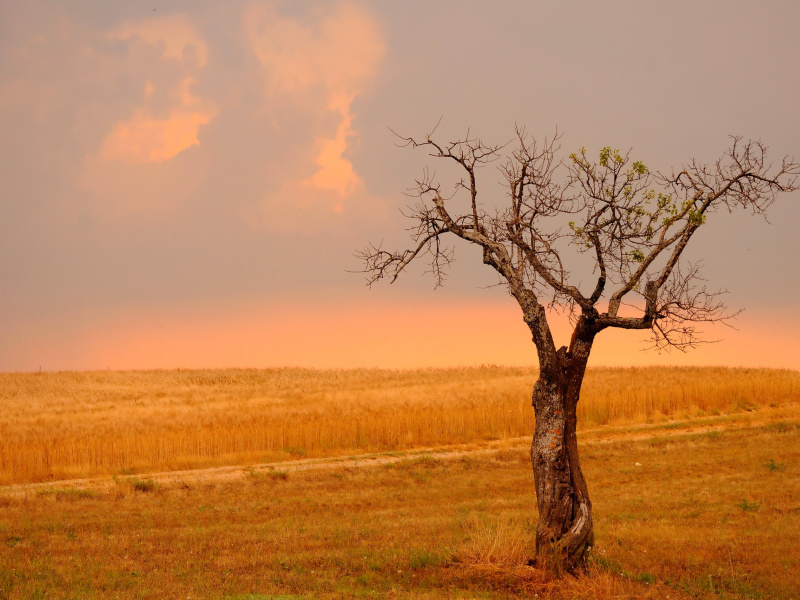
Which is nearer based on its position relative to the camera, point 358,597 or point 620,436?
point 358,597

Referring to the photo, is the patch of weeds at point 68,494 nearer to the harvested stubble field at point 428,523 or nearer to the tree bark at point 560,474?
the harvested stubble field at point 428,523

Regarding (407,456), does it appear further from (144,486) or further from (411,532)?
(411,532)

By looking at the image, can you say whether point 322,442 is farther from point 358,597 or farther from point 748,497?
point 358,597

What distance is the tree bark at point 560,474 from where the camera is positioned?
10.5 metres

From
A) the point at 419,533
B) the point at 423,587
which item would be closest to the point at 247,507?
the point at 419,533

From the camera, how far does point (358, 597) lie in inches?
388

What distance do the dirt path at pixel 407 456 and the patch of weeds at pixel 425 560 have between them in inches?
439

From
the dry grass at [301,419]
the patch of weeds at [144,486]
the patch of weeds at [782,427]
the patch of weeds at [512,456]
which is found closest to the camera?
the patch of weeds at [144,486]

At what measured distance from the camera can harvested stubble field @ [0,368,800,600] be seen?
35.2 ft

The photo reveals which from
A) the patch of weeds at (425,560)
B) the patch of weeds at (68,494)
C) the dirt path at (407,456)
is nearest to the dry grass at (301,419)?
the dirt path at (407,456)

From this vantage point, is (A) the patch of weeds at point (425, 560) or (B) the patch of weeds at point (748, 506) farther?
(B) the patch of weeds at point (748, 506)

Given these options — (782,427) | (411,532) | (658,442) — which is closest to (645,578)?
(411,532)

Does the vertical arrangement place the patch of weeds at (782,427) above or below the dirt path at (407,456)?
above

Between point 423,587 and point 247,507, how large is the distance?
8.94 meters
